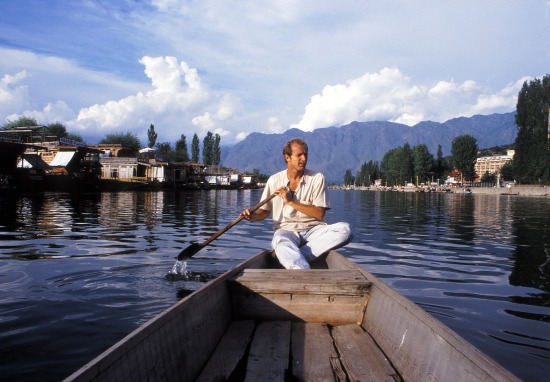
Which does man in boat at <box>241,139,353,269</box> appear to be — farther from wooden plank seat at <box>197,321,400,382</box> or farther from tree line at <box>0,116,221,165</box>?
tree line at <box>0,116,221,165</box>

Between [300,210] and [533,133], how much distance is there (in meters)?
71.3

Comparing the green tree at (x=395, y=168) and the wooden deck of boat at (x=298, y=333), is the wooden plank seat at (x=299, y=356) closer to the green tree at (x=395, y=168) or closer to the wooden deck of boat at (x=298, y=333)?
the wooden deck of boat at (x=298, y=333)

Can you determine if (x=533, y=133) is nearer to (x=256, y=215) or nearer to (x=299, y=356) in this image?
(x=256, y=215)

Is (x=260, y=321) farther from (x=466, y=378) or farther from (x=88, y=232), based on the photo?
(x=88, y=232)

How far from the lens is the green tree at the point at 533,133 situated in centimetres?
6181

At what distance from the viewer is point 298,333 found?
327 cm

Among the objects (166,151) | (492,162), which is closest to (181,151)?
(166,151)

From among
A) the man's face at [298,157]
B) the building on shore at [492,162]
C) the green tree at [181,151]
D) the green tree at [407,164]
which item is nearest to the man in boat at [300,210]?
the man's face at [298,157]

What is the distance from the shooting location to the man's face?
16.6 feet

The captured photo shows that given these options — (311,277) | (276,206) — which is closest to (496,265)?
(276,206)

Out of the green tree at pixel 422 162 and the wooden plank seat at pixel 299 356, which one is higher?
the green tree at pixel 422 162

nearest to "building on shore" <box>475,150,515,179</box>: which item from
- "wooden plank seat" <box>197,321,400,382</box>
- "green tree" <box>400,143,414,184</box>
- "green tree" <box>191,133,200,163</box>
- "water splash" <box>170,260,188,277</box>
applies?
"green tree" <box>400,143,414,184</box>

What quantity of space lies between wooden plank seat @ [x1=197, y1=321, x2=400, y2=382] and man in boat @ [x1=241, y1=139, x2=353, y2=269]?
1546 mm

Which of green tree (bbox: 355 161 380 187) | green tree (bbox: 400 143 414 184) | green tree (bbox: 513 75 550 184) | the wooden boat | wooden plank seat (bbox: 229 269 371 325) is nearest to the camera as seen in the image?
the wooden boat
